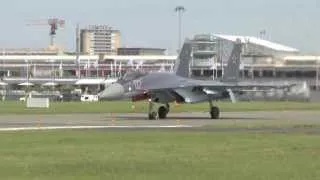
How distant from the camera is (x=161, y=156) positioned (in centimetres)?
2091

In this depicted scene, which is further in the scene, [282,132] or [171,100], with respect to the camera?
[171,100]

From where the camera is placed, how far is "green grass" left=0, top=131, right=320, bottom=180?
55.4 ft

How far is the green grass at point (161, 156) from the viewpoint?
1689cm

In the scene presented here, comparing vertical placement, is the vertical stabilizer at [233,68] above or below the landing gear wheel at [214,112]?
above

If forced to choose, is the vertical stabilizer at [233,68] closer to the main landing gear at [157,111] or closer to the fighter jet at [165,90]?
the fighter jet at [165,90]

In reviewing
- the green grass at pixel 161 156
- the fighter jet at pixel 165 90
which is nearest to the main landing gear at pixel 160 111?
the fighter jet at pixel 165 90

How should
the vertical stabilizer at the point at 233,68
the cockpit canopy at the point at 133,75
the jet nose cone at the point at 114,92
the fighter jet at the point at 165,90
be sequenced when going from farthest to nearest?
the vertical stabilizer at the point at 233,68
the jet nose cone at the point at 114,92
the cockpit canopy at the point at 133,75
the fighter jet at the point at 165,90

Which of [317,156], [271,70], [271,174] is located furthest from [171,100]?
[271,70]

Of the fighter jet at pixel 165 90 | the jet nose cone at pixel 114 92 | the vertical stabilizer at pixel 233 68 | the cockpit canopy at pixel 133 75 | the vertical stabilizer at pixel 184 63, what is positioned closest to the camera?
the fighter jet at pixel 165 90

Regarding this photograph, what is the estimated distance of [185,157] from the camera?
20.7m

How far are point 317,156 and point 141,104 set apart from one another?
66.8 m

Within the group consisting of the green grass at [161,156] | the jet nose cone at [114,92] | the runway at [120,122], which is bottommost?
the runway at [120,122]

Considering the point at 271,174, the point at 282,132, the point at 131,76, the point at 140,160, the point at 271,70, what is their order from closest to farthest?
the point at 271,174
the point at 140,160
the point at 282,132
the point at 131,76
the point at 271,70

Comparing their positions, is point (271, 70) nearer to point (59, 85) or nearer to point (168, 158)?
point (59, 85)
